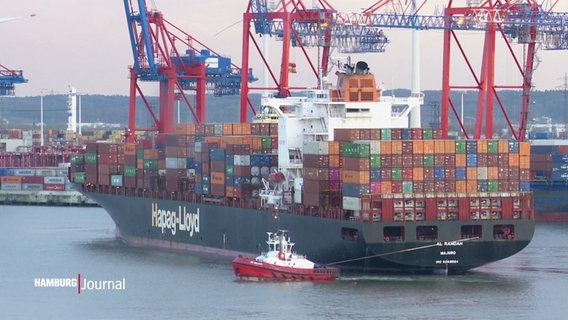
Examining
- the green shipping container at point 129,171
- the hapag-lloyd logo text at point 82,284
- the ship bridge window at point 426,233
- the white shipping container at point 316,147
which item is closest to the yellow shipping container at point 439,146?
the ship bridge window at point 426,233

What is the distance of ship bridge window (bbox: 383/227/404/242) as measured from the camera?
5066 cm

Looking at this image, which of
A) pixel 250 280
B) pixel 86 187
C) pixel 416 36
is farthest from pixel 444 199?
pixel 86 187

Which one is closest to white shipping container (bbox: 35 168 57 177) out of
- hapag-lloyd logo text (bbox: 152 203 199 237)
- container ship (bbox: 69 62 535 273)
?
hapag-lloyd logo text (bbox: 152 203 199 237)

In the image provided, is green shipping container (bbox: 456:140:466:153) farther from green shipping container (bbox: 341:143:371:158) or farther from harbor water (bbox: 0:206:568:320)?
harbor water (bbox: 0:206:568:320)

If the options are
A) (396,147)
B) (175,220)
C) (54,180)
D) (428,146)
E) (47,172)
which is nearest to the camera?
(396,147)

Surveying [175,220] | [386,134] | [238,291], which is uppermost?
[386,134]

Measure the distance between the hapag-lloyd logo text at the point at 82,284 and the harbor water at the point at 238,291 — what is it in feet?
0.10

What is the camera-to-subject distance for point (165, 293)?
49.5 metres

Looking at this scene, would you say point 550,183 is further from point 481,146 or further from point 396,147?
point 396,147

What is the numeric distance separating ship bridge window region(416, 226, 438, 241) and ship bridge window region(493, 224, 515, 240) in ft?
6.54

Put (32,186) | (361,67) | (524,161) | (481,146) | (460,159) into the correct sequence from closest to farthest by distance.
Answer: (460,159)
(481,146)
(524,161)
(361,67)
(32,186)

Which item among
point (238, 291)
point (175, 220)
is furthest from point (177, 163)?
point (238, 291)

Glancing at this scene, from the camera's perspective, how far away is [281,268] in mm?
50625

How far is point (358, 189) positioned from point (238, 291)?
15.8ft
